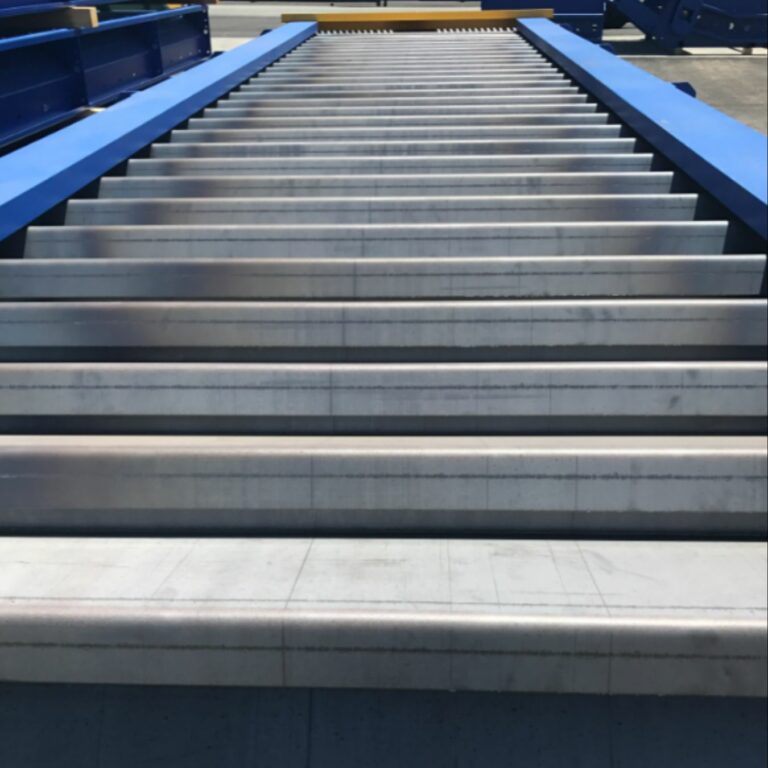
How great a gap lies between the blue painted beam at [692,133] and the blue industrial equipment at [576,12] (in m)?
4.94

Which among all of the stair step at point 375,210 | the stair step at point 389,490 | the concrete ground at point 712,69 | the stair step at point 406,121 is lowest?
the stair step at point 389,490

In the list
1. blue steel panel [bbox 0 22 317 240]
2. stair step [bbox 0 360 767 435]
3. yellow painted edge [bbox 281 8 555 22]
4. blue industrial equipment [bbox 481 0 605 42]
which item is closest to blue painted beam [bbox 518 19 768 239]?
stair step [bbox 0 360 767 435]

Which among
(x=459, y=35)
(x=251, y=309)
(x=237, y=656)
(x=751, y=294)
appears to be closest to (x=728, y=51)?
(x=459, y=35)

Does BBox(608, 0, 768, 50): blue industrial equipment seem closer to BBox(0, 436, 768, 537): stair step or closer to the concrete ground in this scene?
the concrete ground

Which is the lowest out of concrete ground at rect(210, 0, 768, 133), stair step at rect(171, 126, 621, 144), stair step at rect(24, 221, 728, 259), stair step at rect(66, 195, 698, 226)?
stair step at rect(24, 221, 728, 259)

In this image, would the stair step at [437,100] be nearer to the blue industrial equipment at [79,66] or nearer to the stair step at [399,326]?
the blue industrial equipment at [79,66]

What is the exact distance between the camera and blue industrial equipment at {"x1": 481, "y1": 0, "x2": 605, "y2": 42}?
900 cm

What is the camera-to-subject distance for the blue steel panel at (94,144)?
8.50 ft

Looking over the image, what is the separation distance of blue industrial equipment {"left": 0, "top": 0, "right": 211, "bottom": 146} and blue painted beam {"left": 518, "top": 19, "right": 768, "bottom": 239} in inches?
132

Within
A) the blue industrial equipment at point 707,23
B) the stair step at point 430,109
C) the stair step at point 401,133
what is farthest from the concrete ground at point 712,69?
the stair step at point 401,133

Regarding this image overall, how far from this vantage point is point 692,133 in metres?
2.95

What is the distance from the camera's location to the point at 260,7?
19.9m

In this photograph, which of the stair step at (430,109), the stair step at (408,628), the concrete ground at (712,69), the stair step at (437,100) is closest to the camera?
the stair step at (408,628)

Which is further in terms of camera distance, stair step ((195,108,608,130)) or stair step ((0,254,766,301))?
stair step ((195,108,608,130))
